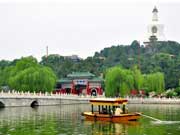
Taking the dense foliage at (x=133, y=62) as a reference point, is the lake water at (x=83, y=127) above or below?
below

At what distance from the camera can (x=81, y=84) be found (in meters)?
79.3

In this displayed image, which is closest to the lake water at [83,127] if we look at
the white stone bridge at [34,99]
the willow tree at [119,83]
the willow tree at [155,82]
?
the white stone bridge at [34,99]

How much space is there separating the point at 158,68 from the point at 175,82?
1312 centimetres

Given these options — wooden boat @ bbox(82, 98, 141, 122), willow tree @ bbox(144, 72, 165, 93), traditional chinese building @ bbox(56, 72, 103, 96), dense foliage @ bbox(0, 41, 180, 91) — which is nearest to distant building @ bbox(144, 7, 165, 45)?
dense foliage @ bbox(0, 41, 180, 91)

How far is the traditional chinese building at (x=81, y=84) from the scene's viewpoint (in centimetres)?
7850

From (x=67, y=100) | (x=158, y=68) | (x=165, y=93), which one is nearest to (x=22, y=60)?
(x=67, y=100)

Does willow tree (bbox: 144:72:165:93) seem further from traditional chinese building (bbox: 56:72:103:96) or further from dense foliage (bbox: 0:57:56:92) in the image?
dense foliage (bbox: 0:57:56:92)

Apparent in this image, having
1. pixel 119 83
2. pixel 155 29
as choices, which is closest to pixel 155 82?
pixel 119 83

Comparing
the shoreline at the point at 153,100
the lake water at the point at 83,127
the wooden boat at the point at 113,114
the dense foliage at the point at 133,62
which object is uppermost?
the dense foliage at the point at 133,62

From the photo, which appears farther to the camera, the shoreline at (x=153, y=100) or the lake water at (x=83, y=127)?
the shoreline at (x=153, y=100)

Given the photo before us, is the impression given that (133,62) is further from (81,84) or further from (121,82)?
(121,82)

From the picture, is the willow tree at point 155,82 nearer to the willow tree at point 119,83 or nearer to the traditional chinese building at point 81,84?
the willow tree at point 119,83

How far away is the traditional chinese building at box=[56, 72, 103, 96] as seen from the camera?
258 ft

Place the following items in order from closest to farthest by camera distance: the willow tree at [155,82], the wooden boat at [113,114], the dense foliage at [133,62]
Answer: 1. the wooden boat at [113,114]
2. the willow tree at [155,82]
3. the dense foliage at [133,62]
